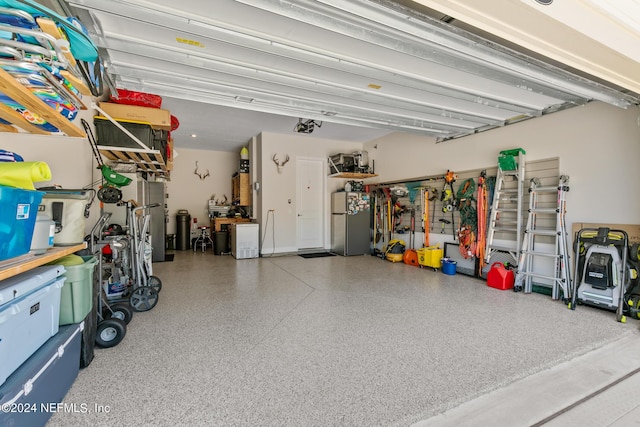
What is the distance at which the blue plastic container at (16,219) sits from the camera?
3.78 feet

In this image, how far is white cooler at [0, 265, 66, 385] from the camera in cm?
117

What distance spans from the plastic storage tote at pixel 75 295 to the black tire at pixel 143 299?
1332 millimetres

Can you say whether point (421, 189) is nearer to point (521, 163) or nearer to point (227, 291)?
point (521, 163)

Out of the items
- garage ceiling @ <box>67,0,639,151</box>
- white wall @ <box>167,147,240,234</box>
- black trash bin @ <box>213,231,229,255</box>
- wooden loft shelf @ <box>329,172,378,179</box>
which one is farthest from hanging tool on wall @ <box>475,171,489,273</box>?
white wall @ <box>167,147,240,234</box>

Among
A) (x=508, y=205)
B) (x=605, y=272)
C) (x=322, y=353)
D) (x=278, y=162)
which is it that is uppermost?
(x=278, y=162)

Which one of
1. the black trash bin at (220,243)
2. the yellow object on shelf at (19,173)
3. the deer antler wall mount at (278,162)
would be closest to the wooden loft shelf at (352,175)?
the deer antler wall mount at (278,162)

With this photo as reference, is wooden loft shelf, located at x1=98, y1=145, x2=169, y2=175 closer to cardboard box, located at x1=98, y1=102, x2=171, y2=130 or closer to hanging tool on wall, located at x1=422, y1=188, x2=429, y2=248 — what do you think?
cardboard box, located at x1=98, y1=102, x2=171, y2=130

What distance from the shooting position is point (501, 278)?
429 cm

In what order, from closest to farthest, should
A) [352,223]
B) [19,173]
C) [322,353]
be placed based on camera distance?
[19,173], [322,353], [352,223]

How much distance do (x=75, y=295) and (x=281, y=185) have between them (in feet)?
17.7

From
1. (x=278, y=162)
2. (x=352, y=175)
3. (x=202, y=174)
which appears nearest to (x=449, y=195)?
(x=352, y=175)

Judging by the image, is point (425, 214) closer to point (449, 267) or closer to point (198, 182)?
point (449, 267)

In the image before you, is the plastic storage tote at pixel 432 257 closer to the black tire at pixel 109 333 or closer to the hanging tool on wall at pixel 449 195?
the hanging tool on wall at pixel 449 195

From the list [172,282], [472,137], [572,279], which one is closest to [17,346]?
[172,282]
